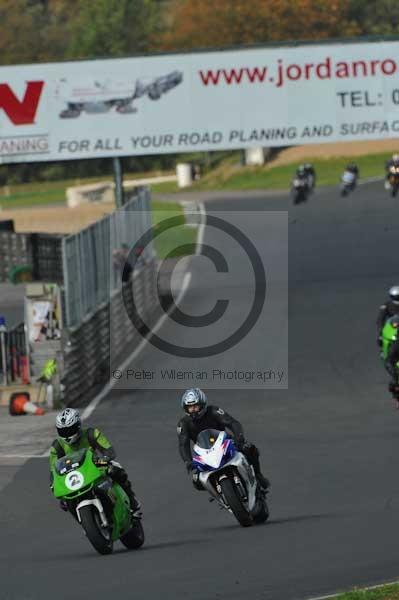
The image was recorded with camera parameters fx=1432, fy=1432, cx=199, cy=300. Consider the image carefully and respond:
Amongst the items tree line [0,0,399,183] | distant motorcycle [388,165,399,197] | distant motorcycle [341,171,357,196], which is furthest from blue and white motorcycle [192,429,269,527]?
tree line [0,0,399,183]

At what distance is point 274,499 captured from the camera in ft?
49.1

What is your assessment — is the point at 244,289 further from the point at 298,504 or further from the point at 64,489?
the point at 64,489

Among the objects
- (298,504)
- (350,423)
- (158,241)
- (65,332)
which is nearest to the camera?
(298,504)

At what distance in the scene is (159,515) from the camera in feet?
47.8

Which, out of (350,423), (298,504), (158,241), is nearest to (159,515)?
(298,504)

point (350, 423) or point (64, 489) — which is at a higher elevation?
point (64, 489)

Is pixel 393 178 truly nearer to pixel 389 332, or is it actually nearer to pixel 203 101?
pixel 203 101

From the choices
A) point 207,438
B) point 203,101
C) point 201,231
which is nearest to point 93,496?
point 207,438

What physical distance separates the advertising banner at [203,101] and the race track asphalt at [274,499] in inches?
162

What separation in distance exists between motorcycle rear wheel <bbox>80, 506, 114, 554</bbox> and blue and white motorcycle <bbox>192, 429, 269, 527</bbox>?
1178mm

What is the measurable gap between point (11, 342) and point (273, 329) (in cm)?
640

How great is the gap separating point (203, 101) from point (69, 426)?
2344 cm

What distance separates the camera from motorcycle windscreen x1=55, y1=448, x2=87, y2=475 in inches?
463

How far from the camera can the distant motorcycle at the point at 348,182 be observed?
5838 cm
